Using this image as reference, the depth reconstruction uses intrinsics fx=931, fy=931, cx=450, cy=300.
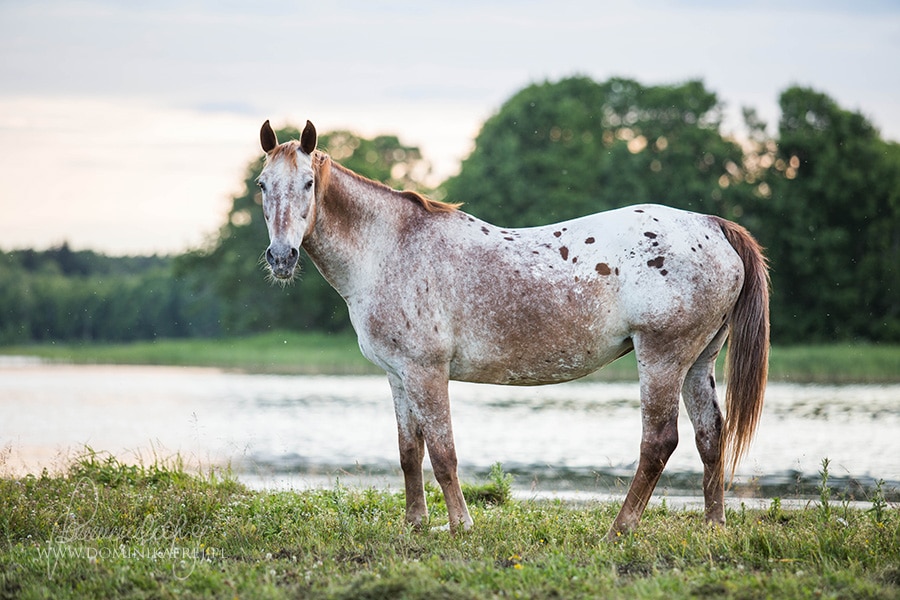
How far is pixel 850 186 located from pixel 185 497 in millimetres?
38809

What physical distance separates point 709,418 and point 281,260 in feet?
10.9

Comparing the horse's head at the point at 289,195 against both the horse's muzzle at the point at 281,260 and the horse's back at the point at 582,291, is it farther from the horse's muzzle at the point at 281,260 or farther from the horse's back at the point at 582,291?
the horse's back at the point at 582,291

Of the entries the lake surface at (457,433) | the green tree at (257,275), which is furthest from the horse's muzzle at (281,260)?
the green tree at (257,275)

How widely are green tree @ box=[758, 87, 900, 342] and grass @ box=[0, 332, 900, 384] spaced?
1.87 meters

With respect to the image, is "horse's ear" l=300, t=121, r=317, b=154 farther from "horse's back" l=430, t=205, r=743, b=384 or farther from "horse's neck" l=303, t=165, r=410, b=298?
"horse's back" l=430, t=205, r=743, b=384

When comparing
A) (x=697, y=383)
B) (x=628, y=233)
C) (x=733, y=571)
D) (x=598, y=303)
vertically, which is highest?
(x=628, y=233)

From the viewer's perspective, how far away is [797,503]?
8328mm

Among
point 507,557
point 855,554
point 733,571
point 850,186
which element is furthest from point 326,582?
point 850,186

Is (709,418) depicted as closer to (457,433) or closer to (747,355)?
(747,355)

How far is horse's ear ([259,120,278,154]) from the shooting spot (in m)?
6.60

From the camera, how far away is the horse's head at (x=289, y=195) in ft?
20.6

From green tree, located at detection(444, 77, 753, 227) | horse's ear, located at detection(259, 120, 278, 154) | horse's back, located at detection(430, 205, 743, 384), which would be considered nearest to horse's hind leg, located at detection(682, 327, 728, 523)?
horse's back, located at detection(430, 205, 743, 384)

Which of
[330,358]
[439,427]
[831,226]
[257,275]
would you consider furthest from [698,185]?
[439,427]

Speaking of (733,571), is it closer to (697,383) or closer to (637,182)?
(697,383)
